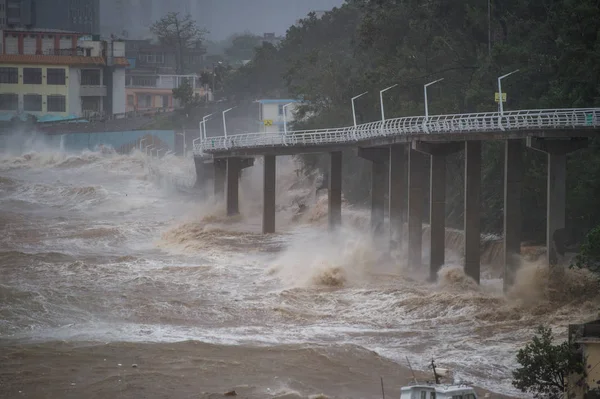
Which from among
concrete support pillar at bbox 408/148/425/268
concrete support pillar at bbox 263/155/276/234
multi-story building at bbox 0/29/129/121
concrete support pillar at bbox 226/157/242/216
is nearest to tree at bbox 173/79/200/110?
multi-story building at bbox 0/29/129/121

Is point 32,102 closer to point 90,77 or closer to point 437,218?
point 90,77

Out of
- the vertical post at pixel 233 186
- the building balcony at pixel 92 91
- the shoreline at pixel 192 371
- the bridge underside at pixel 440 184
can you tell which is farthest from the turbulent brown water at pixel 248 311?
the building balcony at pixel 92 91

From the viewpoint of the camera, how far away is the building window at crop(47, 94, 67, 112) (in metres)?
154

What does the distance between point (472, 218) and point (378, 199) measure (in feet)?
58.7

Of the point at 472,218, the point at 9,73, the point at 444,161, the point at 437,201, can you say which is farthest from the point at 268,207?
the point at 9,73

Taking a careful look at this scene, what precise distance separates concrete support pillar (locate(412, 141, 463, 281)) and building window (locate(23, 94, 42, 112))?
96056mm

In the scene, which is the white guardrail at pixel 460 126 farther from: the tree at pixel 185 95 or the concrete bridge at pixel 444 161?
the tree at pixel 185 95

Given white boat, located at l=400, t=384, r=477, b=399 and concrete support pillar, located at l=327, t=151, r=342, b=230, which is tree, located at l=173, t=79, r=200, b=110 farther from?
white boat, located at l=400, t=384, r=477, b=399

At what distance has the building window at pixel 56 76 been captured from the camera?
152 meters

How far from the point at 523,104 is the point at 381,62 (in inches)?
1019

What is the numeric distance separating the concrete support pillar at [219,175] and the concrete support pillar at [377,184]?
23.0m

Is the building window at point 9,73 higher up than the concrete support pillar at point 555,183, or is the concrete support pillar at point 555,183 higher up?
the building window at point 9,73

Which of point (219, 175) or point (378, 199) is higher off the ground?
point (219, 175)

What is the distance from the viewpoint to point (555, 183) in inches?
2108
